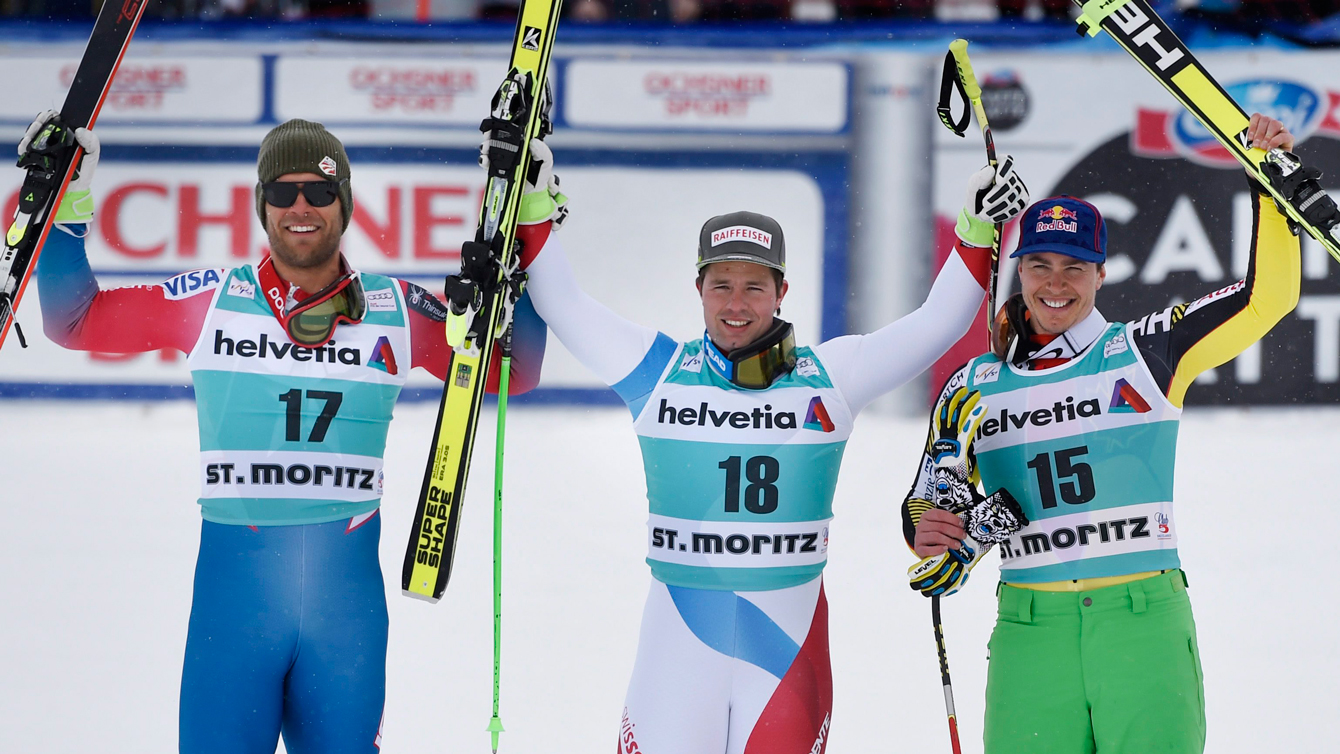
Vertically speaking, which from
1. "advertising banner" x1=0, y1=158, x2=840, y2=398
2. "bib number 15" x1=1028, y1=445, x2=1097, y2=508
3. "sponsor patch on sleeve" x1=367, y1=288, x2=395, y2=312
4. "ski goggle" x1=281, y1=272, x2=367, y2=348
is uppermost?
"advertising banner" x1=0, y1=158, x2=840, y2=398

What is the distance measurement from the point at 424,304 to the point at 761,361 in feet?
3.38

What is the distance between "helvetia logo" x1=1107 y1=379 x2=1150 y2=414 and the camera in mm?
3213

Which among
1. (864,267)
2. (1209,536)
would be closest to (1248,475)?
(1209,536)

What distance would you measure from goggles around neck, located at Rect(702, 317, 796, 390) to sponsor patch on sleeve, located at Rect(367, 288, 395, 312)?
961 millimetres

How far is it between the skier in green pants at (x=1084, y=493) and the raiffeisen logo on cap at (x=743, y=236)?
72 cm

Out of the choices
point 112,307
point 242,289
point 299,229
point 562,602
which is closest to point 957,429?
point 299,229

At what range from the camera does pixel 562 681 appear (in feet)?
16.3

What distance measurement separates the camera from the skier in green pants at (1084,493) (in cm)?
308

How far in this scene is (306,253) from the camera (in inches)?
131

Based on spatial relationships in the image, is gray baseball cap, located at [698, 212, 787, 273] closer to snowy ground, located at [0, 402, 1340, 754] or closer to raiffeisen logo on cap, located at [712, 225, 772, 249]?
raiffeisen logo on cap, located at [712, 225, 772, 249]

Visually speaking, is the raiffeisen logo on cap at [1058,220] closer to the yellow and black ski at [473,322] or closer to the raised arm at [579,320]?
the raised arm at [579,320]

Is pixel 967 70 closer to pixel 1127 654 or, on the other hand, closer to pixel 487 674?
pixel 1127 654

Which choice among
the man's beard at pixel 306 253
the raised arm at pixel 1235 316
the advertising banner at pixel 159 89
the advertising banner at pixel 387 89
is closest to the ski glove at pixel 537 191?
the man's beard at pixel 306 253

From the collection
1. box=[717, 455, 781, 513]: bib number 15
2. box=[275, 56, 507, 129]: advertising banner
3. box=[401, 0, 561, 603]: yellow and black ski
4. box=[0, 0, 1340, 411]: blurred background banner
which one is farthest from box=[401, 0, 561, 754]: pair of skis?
box=[275, 56, 507, 129]: advertising banner
